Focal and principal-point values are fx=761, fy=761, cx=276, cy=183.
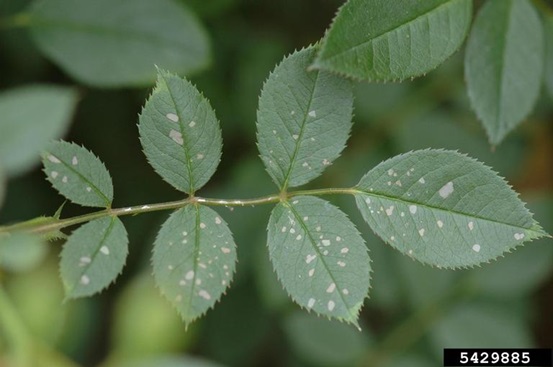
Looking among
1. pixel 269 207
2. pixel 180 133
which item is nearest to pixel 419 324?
pixel 269 207

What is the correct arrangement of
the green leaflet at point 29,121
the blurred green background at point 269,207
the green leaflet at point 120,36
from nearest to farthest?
1. the green leaflet at point 29,121
2. the green leaflet at point 120,36
3. the blurred green background at point 269,207

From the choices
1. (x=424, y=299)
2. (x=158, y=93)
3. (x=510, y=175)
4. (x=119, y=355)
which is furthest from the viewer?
(x=510, y=175)

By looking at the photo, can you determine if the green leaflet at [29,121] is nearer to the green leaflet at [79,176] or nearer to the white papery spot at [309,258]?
the green leaflet at [79,176]

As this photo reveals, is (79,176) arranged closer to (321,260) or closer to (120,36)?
(321,260)

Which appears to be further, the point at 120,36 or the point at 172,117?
the point at 120,36

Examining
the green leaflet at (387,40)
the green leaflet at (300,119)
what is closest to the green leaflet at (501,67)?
the green leaflet at (387,40)

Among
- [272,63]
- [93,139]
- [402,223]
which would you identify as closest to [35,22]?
[93,139]

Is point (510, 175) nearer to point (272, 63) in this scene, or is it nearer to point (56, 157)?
point (272, 63)
